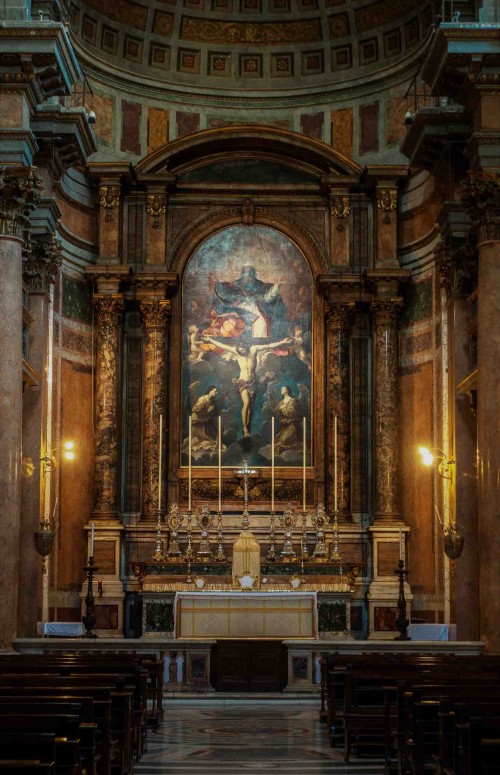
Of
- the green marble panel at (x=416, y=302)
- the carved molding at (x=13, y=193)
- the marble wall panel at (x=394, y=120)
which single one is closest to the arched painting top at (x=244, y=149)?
the marble wall panel at (x=394, y=120)

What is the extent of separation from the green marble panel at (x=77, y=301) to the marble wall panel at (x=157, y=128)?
12.7 feet

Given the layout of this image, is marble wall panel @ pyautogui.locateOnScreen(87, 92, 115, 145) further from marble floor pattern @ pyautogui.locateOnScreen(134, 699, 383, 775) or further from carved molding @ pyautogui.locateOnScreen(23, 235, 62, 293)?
marble floor pattern @ pyautogui.locateOnScreen(134, 699, 383, 775)

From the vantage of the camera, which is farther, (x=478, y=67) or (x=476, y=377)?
(x=476, y=377)

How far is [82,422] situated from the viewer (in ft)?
101

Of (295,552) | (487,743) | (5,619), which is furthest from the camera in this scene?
(295,552)

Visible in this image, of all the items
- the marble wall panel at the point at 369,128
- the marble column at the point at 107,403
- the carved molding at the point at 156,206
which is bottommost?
the marble column at the point at 107,403

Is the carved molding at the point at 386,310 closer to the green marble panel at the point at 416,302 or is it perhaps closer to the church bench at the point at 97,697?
the green marble panel at the point at 416,302

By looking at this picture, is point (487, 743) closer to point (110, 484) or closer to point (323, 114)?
point (110, 484)

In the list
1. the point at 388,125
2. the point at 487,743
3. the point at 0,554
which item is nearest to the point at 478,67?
the point at 388,125

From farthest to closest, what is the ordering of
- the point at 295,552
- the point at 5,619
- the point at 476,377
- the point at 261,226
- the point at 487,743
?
the point at 261,226
the point at 295,552
the point at 476,377
the point at 5,619
the point at 487,743

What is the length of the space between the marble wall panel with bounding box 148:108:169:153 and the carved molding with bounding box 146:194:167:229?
4.51 ft

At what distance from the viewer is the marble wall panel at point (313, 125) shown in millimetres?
32406

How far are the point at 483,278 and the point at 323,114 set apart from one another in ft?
36.1

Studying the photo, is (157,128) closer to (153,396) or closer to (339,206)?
(339,206)
